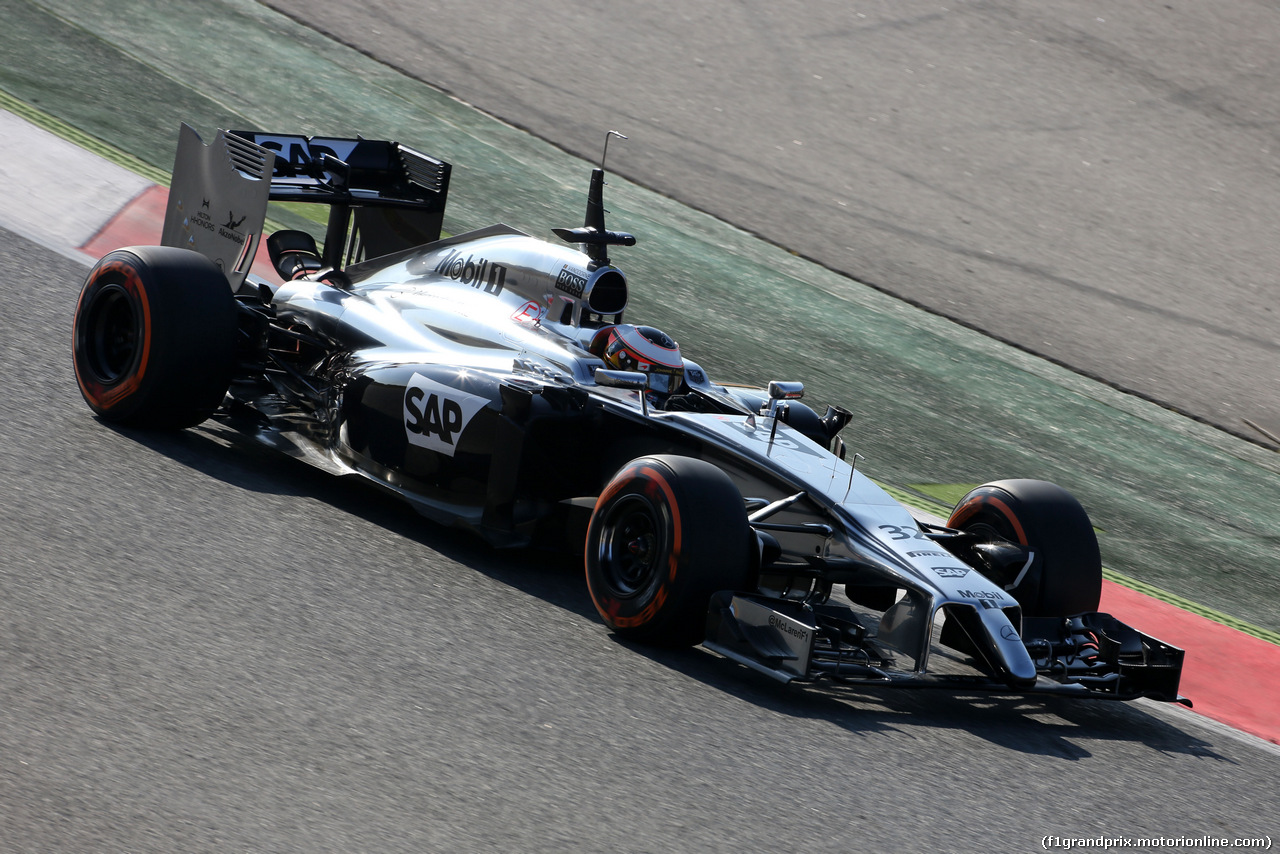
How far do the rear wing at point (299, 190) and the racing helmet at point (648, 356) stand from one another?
1.96 meters

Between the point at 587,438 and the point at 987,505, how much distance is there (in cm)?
189

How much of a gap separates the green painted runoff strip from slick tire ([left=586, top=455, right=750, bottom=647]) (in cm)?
396

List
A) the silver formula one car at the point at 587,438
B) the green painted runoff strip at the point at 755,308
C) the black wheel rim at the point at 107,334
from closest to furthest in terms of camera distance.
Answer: the silver formula one car at the point at 587,438 → the black wheel rim at the point at 107,334 → the green painted runoff strip at the point at 755,308

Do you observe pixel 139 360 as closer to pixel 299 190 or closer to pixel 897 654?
pixel 299 190

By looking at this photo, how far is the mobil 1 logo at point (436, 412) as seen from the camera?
6840mm

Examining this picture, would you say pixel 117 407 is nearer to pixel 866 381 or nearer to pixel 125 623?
pixel 125 623

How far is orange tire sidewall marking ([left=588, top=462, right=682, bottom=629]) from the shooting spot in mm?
A: 5758

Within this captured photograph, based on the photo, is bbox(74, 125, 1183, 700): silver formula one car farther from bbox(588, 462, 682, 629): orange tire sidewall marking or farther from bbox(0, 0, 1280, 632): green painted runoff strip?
bbox(0, 0, 1280, 632): green painted runoff strip

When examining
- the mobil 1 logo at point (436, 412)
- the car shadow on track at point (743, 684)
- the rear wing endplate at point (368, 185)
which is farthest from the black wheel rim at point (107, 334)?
the mobil 1 logo at point (436, 412)

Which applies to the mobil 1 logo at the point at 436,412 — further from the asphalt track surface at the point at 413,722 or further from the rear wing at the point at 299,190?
the rear wing at the point at 299,190

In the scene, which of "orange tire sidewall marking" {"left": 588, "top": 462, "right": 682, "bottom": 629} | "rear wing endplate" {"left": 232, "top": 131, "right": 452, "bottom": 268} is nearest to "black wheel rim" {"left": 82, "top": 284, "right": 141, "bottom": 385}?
"rear wing endplate" {"left": 232, "top": 131, "right": 452, "bottom": 268}

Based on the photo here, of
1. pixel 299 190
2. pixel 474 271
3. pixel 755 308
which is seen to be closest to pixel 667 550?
pixel 474 271

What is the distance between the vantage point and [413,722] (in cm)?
488

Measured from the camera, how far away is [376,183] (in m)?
8.96
